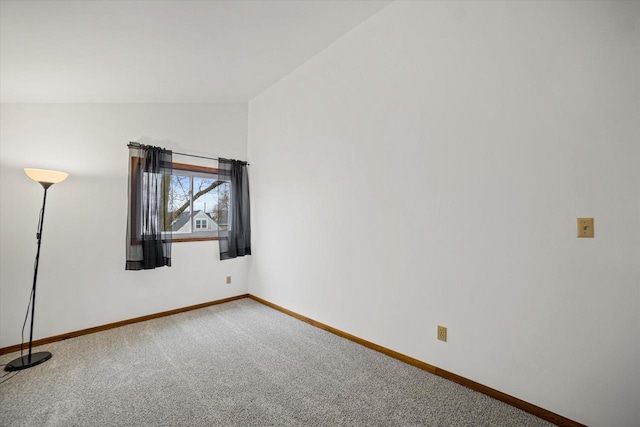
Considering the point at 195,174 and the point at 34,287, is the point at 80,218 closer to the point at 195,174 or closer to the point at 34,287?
the point at 34,287

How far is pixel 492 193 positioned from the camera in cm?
187

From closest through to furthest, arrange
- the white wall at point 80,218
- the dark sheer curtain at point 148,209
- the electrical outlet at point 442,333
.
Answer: the electrical outlet at point 442,333 < the white wall at point 80,218 < the dark sheer curtain at point 148,209

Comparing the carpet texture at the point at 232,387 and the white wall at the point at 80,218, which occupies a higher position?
the white wall at the point at 80,218

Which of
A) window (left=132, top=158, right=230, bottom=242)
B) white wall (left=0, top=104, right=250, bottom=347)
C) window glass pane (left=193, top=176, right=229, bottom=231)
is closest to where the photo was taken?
white wall (left=0, top=104, right=250, bottom=347)

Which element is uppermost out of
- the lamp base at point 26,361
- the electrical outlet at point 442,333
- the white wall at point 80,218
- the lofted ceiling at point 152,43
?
the lofted ceiling at point 152,43

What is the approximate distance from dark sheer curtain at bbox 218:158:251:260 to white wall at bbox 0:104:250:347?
1.37 ft

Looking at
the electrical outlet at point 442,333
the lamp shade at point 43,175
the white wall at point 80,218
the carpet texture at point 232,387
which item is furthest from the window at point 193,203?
the electrical outlet at point 442,333

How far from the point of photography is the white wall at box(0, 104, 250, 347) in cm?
251

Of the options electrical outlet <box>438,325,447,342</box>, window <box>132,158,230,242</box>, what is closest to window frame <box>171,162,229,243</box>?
window <box>132,158,230,242</box>

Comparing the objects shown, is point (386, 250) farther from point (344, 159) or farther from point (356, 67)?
point (356, 67)

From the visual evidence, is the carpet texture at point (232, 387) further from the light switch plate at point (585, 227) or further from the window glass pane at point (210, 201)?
the window glass pane at point (210, 201)

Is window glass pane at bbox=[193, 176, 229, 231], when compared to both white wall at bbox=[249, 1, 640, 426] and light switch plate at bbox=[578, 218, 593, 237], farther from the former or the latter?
light switch plate at bbox=[578, 218, 593, 237]

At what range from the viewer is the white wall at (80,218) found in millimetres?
2508

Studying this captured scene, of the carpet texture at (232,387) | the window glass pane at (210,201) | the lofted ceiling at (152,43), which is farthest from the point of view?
the window glass pane at (210,201)
